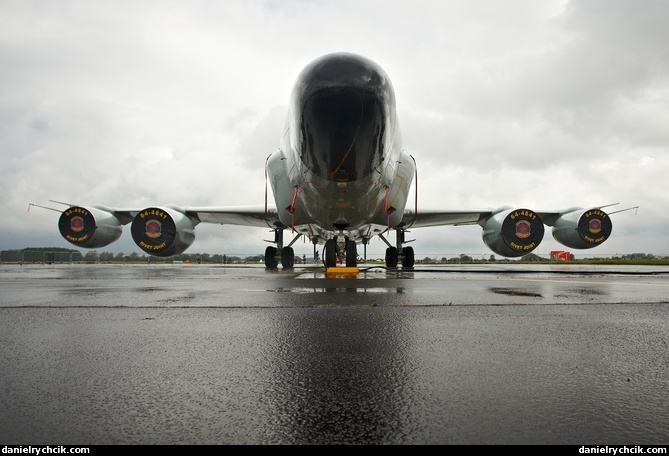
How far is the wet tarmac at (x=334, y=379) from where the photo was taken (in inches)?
43.1

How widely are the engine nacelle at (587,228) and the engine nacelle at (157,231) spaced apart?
1361cm

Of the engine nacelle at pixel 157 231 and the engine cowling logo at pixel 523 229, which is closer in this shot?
the engine cowling logo at pixel 523 229

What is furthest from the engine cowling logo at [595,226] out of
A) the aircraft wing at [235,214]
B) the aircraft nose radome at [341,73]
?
the aircraft nose radome at [341,73]

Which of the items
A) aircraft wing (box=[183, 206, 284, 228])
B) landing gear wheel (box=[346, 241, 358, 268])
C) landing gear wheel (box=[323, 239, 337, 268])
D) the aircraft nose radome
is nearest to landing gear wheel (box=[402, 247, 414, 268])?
aircraft wing (box=[183, 206, 284, 228])

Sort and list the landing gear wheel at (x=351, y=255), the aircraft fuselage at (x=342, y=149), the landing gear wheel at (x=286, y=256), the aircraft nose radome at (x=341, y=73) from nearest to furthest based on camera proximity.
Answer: the aircraft nose radome at (x=341, y=73) < the aircraft fuselage at (x=342, y=149) < the landing gear wheel at (x=351, y=255) < the landing gear wheel at (x=286, y=256)

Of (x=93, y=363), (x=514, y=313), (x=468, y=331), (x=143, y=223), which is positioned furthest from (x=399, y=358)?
(x=143, y=223)

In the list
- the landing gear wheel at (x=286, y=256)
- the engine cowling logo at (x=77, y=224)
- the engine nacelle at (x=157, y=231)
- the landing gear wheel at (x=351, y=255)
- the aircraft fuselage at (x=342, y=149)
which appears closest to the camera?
the aircraft fuselage at (x=342, y=149)

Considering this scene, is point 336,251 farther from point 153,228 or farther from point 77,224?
point 77,224

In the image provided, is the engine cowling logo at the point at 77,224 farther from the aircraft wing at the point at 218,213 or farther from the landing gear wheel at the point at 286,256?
the landing gear wheel at the point at 286,256

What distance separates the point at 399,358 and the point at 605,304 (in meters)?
2.89

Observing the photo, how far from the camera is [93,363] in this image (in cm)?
180

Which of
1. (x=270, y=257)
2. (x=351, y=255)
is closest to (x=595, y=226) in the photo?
(x=351, y=255)

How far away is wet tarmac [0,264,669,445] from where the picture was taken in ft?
3.59

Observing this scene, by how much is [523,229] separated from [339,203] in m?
7.13
